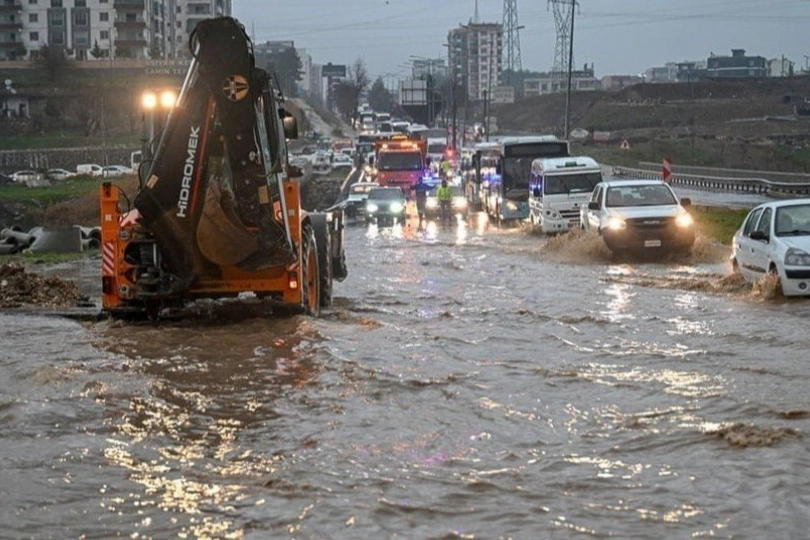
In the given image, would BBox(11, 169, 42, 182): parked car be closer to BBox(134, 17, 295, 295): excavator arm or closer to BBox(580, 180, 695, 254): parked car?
BBox(580, 180, 695, 254): parked car

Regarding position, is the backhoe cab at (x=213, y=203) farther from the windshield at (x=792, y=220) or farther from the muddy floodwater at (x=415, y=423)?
the windshield at (x=792, y=220)

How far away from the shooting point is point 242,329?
15.8 m

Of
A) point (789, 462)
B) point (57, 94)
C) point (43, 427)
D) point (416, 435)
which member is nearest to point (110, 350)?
point (43, 427)

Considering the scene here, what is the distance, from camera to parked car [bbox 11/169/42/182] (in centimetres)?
7493

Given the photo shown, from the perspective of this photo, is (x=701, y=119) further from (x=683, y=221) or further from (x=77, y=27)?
(x=683, y=221)

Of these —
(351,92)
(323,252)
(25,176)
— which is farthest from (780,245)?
(351,92)

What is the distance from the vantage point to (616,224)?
89.3 feet

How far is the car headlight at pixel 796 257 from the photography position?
58.5 feet

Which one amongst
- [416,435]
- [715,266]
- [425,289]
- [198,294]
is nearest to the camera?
[416,435]

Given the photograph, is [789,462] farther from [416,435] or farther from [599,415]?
[416,435]

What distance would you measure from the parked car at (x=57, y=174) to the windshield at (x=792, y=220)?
62.3 metres

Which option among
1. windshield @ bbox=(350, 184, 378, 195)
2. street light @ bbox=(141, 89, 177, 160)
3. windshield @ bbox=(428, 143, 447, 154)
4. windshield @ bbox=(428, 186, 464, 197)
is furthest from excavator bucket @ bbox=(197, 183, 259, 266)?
windshield @ bbox=(428, 143, 447, 154)

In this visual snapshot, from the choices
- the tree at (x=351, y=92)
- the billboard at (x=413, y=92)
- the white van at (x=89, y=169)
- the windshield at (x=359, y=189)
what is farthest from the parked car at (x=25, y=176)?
the tree at (x=351, y=92)

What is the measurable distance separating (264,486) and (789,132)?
101 meters
